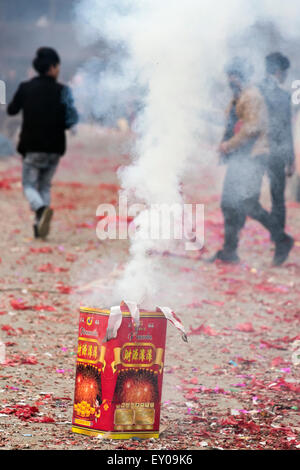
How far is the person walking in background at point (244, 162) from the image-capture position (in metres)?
6.85

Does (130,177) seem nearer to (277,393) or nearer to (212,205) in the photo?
(277,393)

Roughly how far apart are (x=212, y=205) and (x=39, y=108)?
15.2 feet

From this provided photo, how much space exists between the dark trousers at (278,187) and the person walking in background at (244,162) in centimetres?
10

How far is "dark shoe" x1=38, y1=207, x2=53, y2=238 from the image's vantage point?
25.2 feet

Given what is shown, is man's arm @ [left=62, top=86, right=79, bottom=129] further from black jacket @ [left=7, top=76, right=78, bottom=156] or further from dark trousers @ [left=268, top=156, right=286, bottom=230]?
dark trousers @ [left=268, top=156, right=286, bottom=230]

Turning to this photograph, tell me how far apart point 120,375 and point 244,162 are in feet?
14.4

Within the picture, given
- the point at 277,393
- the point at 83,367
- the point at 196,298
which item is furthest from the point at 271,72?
the point at 83,367

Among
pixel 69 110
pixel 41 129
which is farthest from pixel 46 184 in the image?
pixel 69 110

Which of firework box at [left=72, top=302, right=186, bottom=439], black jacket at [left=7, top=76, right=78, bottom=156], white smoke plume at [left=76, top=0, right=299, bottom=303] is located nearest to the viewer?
firework box at [left=72, top=302, right=186, bottom=439]

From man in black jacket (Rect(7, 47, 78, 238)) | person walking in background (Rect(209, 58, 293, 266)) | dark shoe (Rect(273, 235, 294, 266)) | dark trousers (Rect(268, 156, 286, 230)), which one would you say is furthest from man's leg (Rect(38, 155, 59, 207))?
dark shoe (Rect(273, 235, 294, 266))

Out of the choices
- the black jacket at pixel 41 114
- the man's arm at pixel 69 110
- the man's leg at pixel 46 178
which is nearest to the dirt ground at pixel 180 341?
the man's leg at pixel 46 178

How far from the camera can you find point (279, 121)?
Answer: 717cm

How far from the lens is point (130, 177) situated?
12.6 ft

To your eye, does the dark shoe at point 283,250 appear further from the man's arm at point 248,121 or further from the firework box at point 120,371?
the firework box at point 120,371
